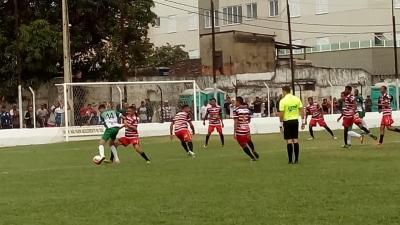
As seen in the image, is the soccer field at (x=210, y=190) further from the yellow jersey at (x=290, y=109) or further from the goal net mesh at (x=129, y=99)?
the goal net mesh at (x=129, y=99)

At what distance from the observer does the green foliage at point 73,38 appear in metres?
42.9

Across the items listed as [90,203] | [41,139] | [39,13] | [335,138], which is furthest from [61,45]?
[90,203]

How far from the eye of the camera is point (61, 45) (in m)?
43.2

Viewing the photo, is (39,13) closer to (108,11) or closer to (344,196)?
(108,11)

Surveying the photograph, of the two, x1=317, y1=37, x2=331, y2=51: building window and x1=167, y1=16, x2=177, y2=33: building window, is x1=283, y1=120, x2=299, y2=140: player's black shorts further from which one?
x1=167, y1=16, x2=177, y2=33: building window

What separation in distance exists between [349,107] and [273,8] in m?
50.2

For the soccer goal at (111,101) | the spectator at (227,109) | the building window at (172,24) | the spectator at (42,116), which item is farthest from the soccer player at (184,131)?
the building window at (172,24)

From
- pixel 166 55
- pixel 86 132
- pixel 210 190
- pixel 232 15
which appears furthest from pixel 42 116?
pixel 232 15

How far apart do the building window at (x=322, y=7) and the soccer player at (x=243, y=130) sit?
49.7 metres

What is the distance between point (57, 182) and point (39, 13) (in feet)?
98.2

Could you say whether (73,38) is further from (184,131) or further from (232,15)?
(232,15)

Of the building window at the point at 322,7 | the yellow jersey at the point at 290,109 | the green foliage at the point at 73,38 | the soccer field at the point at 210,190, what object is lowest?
the soccer field at the point at 210,190

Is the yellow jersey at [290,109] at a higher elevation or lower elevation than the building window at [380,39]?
lower

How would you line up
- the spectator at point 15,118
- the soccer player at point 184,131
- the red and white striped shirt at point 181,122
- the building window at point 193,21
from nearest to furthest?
the soccer player at point 184,131 < the red and white striped shirt at point 181,122 < the spectator at point 15,118 < the building window at point 193,21
